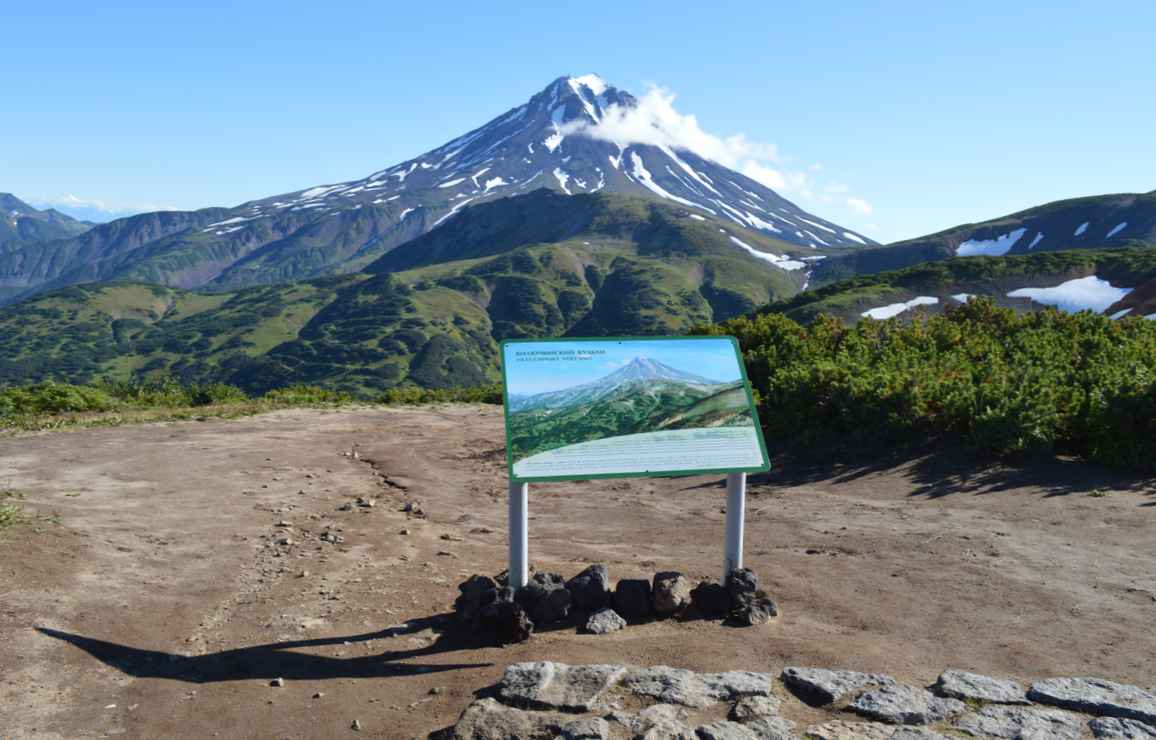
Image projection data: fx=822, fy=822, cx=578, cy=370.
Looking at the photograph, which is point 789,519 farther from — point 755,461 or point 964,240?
point 964,240

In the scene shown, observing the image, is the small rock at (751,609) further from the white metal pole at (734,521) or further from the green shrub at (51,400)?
the green shrub at (51,400)

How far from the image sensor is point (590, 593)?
7.34m

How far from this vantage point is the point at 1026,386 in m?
12.7

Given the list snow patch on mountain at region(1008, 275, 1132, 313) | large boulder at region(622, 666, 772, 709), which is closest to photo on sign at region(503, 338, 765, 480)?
large boulder at region(622, 666, 772, 709)

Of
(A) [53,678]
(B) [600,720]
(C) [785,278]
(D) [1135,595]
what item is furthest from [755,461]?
(C) [785,278]

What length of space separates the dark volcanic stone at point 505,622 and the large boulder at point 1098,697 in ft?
12.2

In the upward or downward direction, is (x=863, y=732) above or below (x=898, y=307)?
below

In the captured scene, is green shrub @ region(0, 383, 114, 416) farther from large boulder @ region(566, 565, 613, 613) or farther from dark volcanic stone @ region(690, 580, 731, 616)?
dark volcanic stone @ region(690, 580, 731, 616)

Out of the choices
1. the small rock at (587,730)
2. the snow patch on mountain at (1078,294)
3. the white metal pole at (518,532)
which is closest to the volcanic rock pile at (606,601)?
the white metal pole at (518,532)

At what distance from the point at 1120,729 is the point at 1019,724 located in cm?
56

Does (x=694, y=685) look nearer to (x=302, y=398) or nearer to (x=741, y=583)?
(x=741, y=583)

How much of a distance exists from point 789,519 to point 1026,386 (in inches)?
193

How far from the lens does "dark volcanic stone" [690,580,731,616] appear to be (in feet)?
23.8

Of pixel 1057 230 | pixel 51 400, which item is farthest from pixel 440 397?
pixel 1057 230
